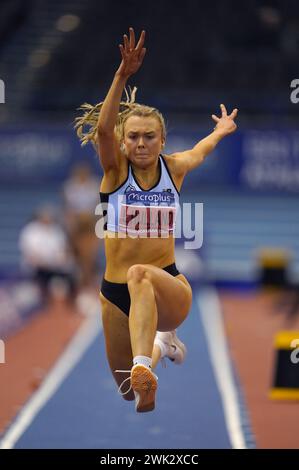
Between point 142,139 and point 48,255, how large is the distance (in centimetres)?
1000

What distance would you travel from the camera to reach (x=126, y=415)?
9.66 m

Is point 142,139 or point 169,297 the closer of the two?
point 142,139

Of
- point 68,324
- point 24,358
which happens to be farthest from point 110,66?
point 24,358

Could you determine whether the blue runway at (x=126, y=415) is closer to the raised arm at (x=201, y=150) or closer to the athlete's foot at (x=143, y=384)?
the athlete's foot at (x=143, y=384)

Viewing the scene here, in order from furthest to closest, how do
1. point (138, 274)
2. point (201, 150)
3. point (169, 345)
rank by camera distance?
point (169, 345), point (201, 150), point (138, 274)

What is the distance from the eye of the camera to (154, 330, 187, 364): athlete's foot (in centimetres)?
618

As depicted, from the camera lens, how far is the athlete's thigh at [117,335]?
19.2 ft

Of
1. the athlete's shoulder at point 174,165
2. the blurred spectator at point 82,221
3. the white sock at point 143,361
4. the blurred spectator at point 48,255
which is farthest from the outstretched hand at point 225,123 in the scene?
the blurred spectator at point 82,221

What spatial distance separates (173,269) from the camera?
594 cm

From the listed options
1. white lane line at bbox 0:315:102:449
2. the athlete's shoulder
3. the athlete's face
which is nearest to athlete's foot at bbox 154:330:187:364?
the athlete's shoulder

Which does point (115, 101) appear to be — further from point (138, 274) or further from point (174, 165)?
point (138, 274)

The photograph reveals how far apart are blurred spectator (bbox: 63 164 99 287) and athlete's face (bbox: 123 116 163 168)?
10082mm

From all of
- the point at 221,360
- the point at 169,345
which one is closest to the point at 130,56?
the point at 169,345
